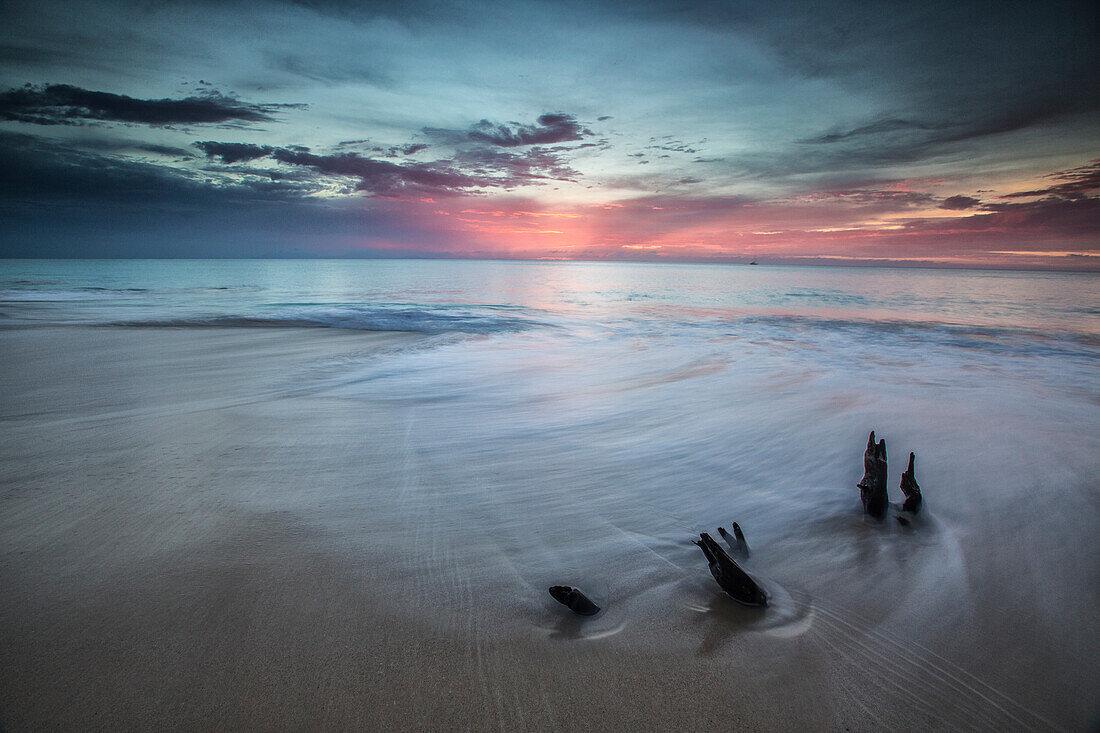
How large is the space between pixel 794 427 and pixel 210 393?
8.42 metres

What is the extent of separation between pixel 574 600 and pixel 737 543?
53.9 inches

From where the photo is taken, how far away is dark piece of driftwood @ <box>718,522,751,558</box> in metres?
3.04

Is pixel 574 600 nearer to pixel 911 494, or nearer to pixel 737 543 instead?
pixel 737 543

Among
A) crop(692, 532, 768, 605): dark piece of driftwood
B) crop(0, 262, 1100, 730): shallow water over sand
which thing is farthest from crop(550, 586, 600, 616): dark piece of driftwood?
crop(692, 532, 768, 605): dark piece of driftwood

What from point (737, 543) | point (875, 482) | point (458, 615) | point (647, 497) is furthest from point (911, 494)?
point (458, 615)

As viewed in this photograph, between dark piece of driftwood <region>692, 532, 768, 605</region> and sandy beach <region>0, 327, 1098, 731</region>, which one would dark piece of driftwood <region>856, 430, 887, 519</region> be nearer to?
sandy beach <region>0, 327, 1098, 731</region>

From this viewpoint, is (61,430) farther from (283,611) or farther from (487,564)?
(487,564)

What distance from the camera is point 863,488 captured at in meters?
3.63

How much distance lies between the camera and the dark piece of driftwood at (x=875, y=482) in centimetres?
354

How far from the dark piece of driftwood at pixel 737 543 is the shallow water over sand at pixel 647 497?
0.13m

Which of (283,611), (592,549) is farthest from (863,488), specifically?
(283,611)

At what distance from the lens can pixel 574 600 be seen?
2.45 meters

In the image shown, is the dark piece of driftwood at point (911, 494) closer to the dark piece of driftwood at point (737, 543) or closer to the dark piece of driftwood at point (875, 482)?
the dark piece of driftwood at point (875, 482)

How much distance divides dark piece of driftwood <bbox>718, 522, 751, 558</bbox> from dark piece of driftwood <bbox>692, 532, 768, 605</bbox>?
459 mm
